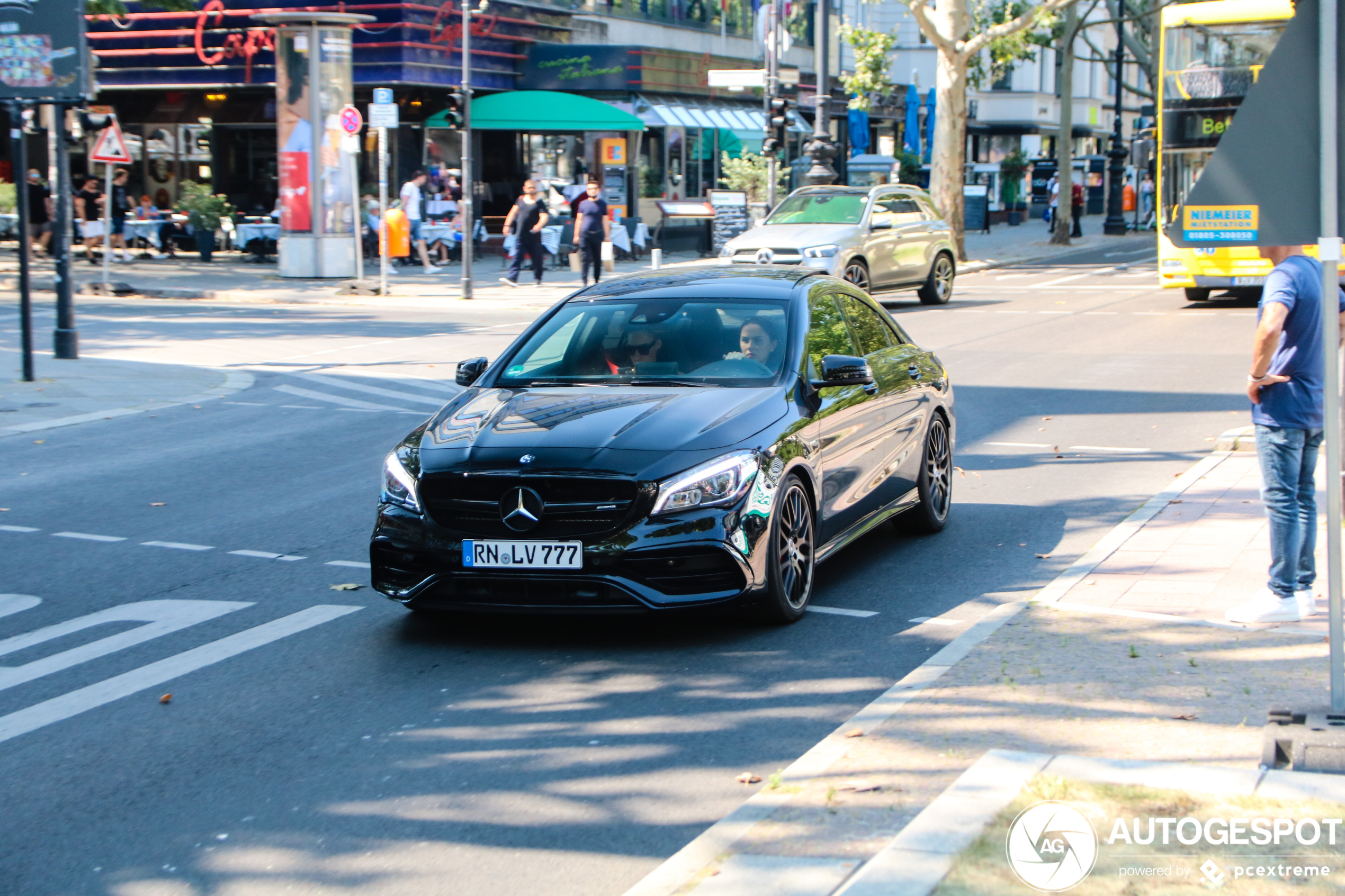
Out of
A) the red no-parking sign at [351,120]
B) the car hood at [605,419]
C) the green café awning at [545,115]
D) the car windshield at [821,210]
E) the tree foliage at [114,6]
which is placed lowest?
the car hood at [605,419]

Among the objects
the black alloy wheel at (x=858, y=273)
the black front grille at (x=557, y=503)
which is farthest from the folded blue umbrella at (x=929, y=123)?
the black front grille at (x=557, y=503)

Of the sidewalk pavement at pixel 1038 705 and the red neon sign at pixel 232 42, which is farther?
the red neon sign at pixel 232 42

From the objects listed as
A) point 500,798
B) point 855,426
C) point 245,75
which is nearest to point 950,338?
point 855,426

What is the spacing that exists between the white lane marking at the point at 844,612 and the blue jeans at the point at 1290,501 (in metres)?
1.72

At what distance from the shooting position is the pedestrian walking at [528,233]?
2755 cm

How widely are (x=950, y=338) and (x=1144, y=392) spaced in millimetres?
5185

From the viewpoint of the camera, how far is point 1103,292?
90.5ft

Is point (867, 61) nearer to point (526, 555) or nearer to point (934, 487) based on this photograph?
point (934, 487)

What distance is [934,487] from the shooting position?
8.73 meters

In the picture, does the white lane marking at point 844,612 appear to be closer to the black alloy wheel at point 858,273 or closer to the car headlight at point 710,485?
the car headlight at point 710,485

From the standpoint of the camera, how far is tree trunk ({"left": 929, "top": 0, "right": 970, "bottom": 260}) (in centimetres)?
3556

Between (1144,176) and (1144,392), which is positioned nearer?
(1144,392)

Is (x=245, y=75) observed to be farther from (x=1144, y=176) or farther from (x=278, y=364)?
(x=1144, y=176)

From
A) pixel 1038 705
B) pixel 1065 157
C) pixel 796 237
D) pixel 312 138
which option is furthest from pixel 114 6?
pixel 1038 705
